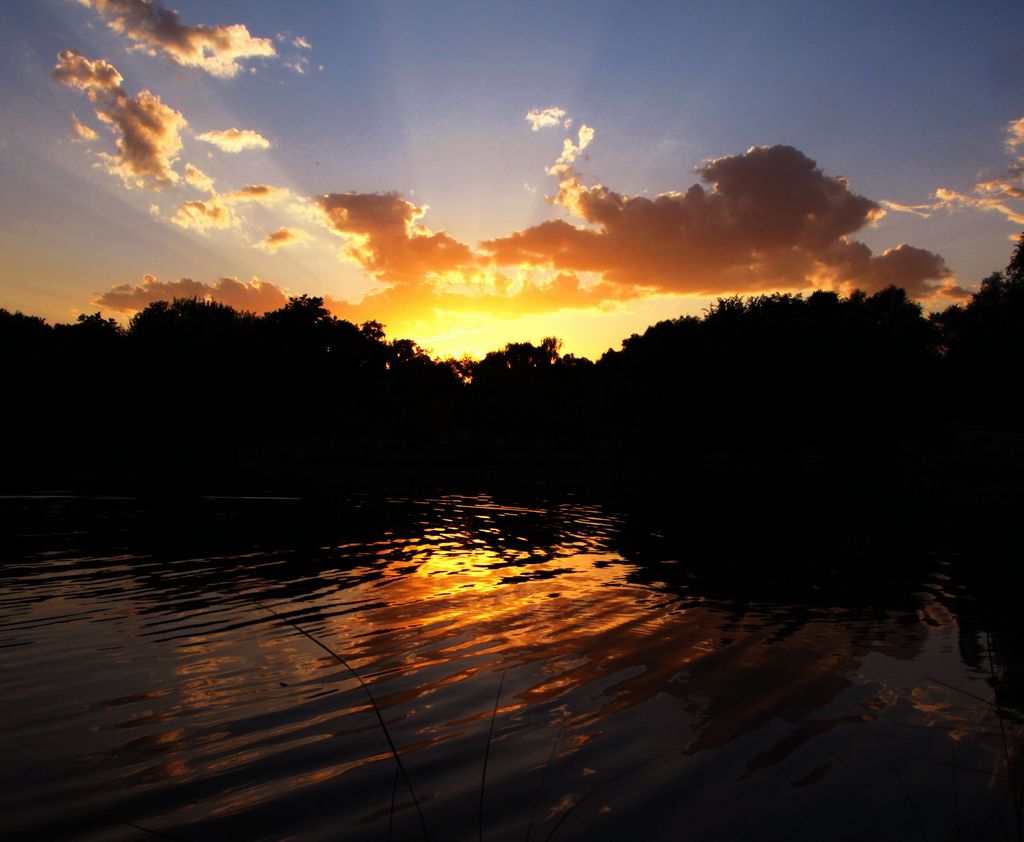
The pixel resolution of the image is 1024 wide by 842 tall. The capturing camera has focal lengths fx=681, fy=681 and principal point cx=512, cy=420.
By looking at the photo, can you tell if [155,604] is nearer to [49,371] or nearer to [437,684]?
[437,684]

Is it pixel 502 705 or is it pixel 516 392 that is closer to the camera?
pixel 502 705

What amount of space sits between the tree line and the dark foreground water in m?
43.1

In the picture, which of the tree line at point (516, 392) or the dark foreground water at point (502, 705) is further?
the tree line at point (516, 392)

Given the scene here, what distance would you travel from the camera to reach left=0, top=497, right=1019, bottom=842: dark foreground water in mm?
4699

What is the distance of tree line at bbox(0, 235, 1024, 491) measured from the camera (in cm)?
6906

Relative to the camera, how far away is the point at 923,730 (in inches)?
248

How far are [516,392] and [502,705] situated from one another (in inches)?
4044

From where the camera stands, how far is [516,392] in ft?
358

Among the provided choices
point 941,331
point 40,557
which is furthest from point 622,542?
point 941,331

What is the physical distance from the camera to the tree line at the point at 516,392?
69.1 m

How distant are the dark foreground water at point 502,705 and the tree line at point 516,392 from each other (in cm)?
4309

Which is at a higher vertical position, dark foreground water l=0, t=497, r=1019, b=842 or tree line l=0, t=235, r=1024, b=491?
tree line l=0, t=235, r=1024, b=491

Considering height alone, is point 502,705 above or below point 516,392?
below

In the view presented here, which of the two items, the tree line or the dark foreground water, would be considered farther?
the tree line
